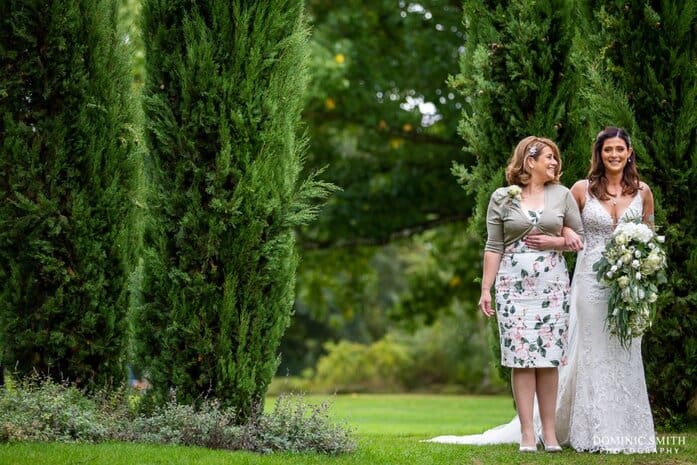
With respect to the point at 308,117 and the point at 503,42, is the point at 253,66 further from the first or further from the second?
the point at 308,117

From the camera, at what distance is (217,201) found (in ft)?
21.6

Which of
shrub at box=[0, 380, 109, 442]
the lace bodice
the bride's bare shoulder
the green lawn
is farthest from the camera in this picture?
the bride's bare shoulder

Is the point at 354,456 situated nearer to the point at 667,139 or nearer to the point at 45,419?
the point at 45,419

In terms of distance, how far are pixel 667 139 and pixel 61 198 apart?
17.7 ft

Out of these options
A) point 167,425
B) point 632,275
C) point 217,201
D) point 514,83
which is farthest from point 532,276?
point 167,425

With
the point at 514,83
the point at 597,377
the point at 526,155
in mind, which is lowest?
the point at 597,377

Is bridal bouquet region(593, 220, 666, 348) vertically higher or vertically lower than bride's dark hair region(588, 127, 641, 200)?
lower

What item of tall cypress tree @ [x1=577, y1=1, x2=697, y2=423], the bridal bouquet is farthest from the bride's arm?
tall cypress tree @ [x1=577, y1=1, x2=697, y2=423]

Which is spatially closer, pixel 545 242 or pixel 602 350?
pixel 545 242

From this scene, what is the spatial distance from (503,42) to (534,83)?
1.73ft

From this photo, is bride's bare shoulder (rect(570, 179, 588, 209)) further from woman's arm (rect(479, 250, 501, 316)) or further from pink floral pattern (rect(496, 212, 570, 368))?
woman's arm (rect(479, 250, 501, 316))

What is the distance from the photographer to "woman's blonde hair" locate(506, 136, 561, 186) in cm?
646

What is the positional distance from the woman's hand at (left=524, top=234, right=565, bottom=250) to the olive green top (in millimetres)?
44

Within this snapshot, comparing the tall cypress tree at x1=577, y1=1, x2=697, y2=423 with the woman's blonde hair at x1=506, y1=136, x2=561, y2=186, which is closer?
the woman's blonde hair at x1=506, y1=136, x2=561, y2=186
